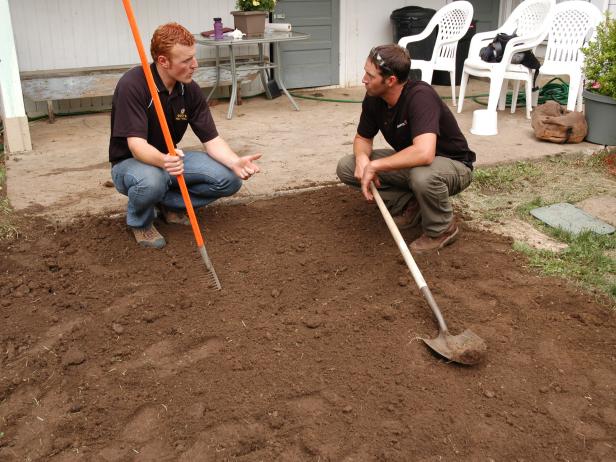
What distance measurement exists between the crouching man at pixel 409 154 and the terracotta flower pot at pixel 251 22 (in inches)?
130

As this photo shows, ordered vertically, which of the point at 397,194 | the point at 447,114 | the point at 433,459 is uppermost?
the point at 447,114

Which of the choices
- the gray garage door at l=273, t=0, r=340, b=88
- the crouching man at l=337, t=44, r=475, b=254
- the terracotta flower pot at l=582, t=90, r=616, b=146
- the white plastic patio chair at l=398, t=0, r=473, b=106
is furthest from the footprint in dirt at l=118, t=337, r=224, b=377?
the gray garage door at l=273, t=0, r=340, b=88

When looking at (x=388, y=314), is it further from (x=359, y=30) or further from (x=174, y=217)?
(x=359, y=30)

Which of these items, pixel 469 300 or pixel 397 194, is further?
pixel 397 194

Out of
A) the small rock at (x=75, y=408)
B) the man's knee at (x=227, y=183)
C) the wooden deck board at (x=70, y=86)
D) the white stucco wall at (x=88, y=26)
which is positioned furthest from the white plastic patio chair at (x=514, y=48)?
the small rock at (x=75, y=408)

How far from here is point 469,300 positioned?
11.0 ft

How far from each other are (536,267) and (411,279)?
75 cm

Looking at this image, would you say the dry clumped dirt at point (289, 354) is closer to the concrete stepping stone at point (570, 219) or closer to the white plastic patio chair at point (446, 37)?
the concrete stepping stone at point (570, 219)

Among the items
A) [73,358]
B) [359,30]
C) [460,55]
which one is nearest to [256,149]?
[73,358]

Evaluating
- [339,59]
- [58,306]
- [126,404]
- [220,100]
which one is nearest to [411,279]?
[126,404]

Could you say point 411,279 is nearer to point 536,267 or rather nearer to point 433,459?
point 536,267

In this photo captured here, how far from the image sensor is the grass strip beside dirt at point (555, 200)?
366 cm

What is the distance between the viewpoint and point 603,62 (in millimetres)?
5785

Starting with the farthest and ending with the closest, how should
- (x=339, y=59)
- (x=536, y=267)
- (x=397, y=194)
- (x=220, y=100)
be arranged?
(x=339, y=59) → (x=220, y=100) → (x=397, y=194) → (x=536, y=267)
